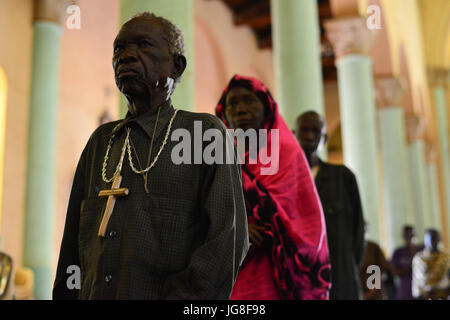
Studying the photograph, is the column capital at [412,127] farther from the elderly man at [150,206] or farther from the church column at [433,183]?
the elderly man at [150,206]

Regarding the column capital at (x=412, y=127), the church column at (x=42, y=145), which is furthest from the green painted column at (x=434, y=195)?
the church column at (x=42, y=145)

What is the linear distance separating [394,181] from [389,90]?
2.16m

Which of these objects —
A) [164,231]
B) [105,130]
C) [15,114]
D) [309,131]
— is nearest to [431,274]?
[309,131]

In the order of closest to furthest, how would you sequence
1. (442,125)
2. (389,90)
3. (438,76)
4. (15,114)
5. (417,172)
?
(15,114)
(389,90)
(417,172)
(438,76)
(442,125)

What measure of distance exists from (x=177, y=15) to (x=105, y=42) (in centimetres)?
804

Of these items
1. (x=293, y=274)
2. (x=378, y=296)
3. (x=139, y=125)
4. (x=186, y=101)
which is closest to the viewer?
(x=139, y=125)

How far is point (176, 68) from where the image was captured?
→ 2.04m

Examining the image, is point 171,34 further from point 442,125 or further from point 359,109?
point 442,125

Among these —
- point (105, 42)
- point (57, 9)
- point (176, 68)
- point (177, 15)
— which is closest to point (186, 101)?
point (177, 15)

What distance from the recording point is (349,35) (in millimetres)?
10156

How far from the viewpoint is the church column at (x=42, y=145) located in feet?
29.4

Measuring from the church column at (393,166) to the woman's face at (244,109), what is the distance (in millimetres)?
12056
